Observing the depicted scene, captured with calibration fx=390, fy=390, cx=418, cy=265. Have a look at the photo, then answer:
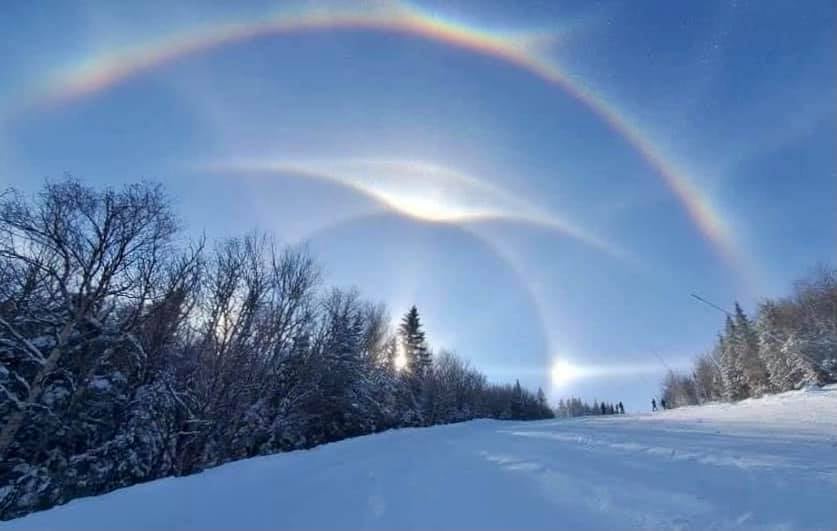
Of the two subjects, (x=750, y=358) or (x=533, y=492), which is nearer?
(x=533, y=492)

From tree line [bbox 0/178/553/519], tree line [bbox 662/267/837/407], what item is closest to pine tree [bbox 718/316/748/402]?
tree line [bbox 662/267/837/407]

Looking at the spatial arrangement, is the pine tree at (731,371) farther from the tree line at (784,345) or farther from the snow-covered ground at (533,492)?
the snow-covered ground at (533,492)

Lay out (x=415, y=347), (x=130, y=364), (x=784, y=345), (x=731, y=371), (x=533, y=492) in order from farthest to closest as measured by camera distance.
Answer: (x=731, y=371) < (x=415, y=347) < (x=784, y=345) < (x=130, y=364) < (x=533, y=492)

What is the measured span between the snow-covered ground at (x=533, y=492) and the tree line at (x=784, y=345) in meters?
30.5

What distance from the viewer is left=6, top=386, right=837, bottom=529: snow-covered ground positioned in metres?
3.40

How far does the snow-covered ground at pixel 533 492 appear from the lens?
11.1 ft

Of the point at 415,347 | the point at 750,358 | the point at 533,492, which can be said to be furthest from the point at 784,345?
the point at 533,492

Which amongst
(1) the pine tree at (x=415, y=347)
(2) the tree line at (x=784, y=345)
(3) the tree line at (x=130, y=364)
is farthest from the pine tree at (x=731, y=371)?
(3) the tree line at (x=130, y=364)

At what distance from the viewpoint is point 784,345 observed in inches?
1528

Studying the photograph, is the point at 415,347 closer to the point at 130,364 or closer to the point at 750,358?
the point at 130,364

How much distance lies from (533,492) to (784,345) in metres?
49.5

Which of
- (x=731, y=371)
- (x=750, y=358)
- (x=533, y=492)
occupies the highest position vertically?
(x=750, y=358)

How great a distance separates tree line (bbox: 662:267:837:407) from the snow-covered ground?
100 feet

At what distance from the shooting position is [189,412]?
52.8 ft
